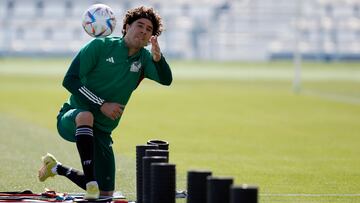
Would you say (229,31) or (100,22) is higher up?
(229,31)

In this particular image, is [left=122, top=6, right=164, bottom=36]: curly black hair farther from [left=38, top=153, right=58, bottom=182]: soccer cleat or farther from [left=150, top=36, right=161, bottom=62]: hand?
[left=38, top=153, right=58, bottom=182]: soccer cleat

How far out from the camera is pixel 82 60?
9422 mm

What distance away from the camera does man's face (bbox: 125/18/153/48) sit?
9562mm

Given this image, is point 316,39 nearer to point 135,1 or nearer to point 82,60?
point 135,1

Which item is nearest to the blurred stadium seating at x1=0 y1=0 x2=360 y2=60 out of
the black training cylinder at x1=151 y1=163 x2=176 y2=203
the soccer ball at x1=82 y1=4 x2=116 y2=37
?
the soccer ball at x1=82 y1=4 x2=116 y2=37

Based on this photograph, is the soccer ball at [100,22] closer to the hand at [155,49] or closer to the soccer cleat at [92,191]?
the hand at [155,49]

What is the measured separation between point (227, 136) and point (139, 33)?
32.5 ft

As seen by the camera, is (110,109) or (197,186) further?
(110,109)

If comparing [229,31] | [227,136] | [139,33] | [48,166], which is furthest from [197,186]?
[229,31]

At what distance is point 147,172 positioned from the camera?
26.8 ft

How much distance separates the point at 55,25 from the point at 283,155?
74645 millimetres

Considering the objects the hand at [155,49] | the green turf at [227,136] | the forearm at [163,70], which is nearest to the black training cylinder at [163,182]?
the hand at [155,49]

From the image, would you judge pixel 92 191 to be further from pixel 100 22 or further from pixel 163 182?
pixel 100 22

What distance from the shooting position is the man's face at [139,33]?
956 centimetres
